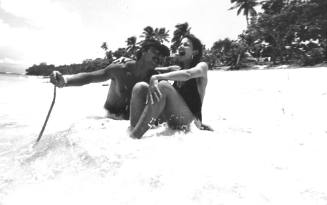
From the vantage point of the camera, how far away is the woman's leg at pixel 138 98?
2797 millimetres

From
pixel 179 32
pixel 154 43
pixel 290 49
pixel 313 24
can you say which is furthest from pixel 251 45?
pixel 154 43

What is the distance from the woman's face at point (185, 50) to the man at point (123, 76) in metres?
0.29

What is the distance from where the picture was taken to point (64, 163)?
230 cm

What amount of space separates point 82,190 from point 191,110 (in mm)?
1510

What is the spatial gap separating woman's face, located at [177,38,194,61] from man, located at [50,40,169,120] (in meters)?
0.29

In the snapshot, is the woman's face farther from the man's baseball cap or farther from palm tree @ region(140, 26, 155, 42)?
palm tree @ region(140, 26, 155, 42)

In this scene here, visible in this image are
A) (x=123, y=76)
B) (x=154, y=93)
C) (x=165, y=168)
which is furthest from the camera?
(x=123, y=76)

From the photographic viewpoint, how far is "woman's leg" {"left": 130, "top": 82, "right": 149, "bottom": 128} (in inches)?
110

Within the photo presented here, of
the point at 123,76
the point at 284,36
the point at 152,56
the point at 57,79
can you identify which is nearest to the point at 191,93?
the point at 152,56

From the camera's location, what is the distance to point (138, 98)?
2.81 m

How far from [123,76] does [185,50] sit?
36.2 inches

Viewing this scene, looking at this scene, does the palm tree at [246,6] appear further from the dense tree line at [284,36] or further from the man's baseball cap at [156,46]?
the man's baseball cap at [156,46]

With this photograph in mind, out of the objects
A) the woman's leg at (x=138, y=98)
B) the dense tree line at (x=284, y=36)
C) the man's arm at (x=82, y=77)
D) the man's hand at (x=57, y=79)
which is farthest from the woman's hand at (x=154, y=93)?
the dense tree line at (x=284, y=36)

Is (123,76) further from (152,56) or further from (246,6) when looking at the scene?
(246,6)
